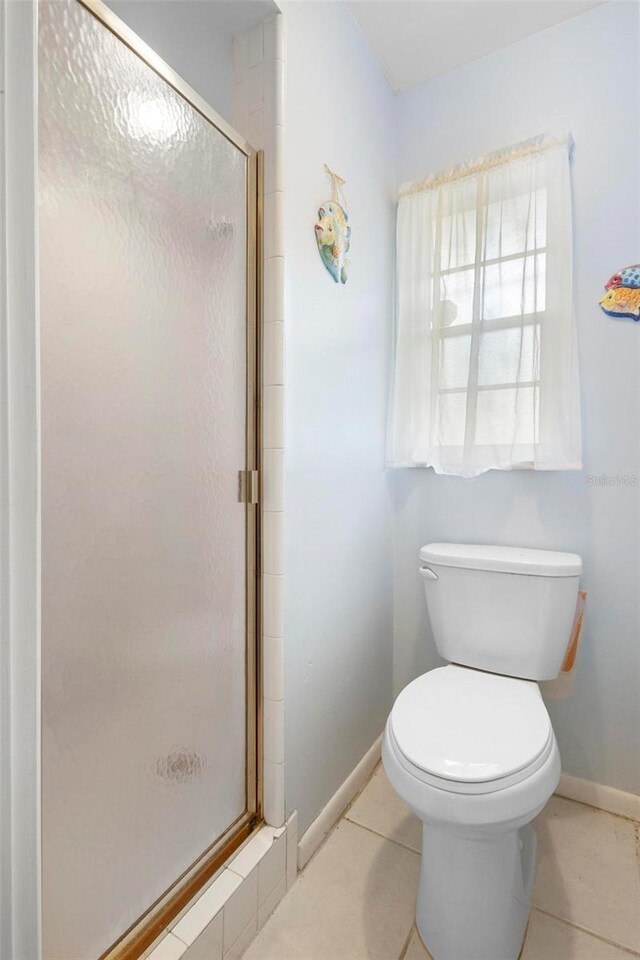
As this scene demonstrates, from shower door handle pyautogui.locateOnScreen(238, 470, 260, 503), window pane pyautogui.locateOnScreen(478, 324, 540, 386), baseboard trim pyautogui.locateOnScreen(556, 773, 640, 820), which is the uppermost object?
window pane pyautogui.locateOnScreen(478, 324, 540, 386)

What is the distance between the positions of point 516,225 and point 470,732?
148cm

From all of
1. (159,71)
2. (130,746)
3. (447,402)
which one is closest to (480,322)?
(447,402)

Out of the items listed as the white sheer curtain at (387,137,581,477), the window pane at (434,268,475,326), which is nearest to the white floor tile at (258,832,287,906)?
the white sheer curtain at (387,137,581,477)

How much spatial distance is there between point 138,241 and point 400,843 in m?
1.64

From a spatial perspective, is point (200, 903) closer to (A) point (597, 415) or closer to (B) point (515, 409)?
(B) point (515, 409)

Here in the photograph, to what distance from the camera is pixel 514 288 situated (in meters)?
1.54

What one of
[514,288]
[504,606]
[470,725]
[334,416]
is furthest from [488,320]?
[470,725]

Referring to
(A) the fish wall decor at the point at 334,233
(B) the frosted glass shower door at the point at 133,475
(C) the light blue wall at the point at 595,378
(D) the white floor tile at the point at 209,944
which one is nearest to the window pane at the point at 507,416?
(C) the light blue wall at the point at 595,378

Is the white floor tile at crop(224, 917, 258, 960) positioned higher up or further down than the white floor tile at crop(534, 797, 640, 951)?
higher up

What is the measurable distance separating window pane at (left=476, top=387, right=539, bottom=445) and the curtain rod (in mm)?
740

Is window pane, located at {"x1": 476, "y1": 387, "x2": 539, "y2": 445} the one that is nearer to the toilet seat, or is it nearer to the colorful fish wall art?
the colorful fish wall art

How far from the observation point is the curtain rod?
1494 millimetres

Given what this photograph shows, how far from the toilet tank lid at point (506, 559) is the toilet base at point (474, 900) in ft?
2.07

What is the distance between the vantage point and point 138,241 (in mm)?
871
